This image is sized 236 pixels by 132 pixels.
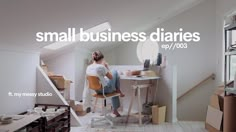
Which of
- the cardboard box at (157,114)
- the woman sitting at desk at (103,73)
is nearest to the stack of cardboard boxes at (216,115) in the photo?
the cardboard box at (157,114)

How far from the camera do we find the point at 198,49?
17.9 ft

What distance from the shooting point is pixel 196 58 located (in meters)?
5.48

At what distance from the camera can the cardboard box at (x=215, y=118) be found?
331 cm

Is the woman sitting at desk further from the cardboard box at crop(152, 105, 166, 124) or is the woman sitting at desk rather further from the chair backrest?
the cardboard box at crop(152, 105, 166, 124)

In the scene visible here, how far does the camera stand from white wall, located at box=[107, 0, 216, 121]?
5.36 m

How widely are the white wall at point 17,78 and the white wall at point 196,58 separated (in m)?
Answer: 3.06

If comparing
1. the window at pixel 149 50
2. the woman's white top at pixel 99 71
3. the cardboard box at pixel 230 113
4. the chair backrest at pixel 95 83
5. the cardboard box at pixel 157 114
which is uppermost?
the window at pixel 149 50

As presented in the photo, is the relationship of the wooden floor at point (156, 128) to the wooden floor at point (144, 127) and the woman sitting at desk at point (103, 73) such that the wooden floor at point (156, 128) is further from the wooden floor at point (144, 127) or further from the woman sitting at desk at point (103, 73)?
the woman sitting at desk at point (103, 73)

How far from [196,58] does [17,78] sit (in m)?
3.77

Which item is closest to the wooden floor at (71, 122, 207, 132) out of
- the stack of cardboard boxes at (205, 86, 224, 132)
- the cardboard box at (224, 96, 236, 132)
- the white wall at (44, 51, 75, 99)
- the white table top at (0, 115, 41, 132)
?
the stack of cardboard boxes at (205, 86, 224, 132)

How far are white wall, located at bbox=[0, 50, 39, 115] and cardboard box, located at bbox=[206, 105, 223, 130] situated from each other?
2.39m

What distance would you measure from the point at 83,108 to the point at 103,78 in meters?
1.13

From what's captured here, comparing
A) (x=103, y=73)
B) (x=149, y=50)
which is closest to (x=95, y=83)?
(x=103, y=73)

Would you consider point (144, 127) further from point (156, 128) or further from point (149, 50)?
point (149, 50)
